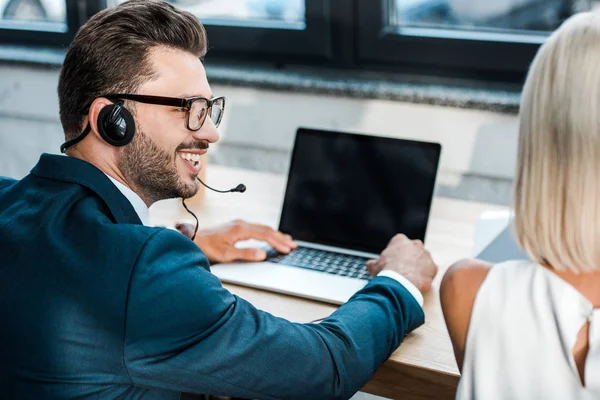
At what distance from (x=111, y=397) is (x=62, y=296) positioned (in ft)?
0.43

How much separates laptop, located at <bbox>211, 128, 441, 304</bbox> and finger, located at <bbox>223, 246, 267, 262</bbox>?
1 cm

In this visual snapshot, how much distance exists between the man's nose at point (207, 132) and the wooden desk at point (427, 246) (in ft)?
0.92

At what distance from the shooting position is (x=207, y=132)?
4.12 ft

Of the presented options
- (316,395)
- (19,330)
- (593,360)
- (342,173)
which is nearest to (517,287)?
(593,360)

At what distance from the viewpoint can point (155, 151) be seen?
1180 mm

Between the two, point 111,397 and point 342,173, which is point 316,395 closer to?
point 111,397

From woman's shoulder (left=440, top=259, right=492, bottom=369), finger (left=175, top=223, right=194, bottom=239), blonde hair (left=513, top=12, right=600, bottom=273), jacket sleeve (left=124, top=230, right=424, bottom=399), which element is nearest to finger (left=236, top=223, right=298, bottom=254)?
finger (left=175, top=223, right=194, bottom=239)

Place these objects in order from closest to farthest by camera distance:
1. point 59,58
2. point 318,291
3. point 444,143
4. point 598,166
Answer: point 598,166 < point 318,291 < point 444,143 < point 59,58

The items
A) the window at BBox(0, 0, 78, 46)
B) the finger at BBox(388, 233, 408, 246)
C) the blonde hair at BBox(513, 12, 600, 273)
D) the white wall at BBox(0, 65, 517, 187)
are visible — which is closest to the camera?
the blonde hair at BBox(513, 12, 600, 273)

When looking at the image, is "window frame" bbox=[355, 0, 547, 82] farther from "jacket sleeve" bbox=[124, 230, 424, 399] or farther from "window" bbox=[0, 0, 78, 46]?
"jacket sleeve" bbox=[124, 230, 424, 399]

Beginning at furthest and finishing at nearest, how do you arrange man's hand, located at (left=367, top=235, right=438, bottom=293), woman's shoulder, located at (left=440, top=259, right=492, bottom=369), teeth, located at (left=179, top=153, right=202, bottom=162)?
man's hand, located at (left=367, top=235, right=438, bottom=293)
teeth, located at (left=179, top=153, right=202, bottom=162)
woman's shoulder, located at (left=440, top=259, right=492, bottom=369)

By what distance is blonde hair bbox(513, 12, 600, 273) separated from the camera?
2.90 feet

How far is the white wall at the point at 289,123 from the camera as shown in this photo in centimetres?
202

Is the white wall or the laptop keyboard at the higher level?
the white wall
